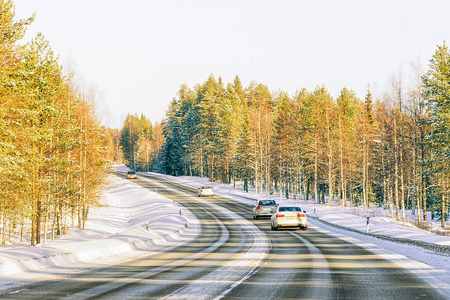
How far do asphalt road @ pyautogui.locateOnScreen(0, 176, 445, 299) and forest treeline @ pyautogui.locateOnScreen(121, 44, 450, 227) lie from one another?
2400 centimetres

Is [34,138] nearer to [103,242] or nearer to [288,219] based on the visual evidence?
[103,242]

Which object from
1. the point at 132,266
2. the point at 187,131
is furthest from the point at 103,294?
the point at 187,131

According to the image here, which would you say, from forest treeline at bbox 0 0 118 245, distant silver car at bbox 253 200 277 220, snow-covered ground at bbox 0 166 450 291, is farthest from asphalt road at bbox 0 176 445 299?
distant silver car at bbox 253 200 277 220

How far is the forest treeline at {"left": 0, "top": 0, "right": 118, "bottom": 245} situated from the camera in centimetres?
1708

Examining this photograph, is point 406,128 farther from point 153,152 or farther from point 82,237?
point 153,152

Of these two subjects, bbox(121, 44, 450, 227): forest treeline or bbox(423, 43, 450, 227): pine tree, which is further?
bbox(121, 44, 450, 227): forest treeline

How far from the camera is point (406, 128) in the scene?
46.2 metres

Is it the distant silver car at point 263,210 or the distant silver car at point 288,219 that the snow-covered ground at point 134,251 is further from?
the distant silver car at point 263,210

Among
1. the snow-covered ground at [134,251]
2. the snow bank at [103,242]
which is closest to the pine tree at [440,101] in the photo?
the snow-covered ground at [134,251]

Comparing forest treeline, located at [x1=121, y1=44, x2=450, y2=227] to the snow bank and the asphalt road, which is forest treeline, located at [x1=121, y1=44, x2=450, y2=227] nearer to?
the snow bank

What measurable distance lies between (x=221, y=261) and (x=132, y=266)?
2.75 metres

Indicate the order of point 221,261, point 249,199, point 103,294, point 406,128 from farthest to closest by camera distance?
point 249,199
point 406,128
point 221,261
point 103,294

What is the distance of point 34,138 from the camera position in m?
20.0

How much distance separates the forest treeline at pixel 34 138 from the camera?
56.0ft
